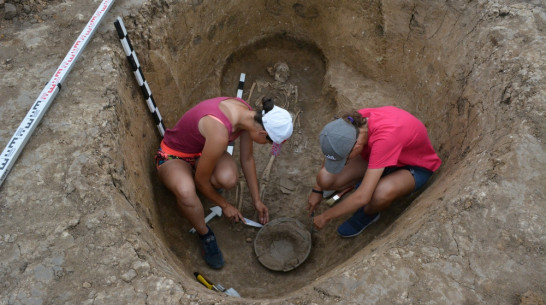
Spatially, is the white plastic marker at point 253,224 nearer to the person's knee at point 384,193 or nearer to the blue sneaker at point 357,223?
the blue sneaker at point 357,223

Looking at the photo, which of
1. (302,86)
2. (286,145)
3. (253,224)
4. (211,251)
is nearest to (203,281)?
(211,251)

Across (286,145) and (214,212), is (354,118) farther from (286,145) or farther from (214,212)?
(214,212)

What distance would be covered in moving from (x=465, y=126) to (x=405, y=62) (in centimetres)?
118

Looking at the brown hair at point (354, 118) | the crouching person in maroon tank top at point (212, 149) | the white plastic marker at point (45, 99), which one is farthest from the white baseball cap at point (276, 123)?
the white plastic marker at point (45, 99)

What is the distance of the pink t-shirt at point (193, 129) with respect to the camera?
2801 millimetres

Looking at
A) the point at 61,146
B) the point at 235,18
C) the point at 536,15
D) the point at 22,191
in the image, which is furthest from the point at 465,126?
the point at 22,191

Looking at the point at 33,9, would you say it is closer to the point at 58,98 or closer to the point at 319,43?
the point at 58,98

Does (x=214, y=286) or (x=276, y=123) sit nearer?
(x=276, y=123)

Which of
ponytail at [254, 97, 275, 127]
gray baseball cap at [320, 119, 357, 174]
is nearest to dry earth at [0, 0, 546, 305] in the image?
gray baseball cap at [320, 119, 357, 174]

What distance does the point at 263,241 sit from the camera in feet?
11.1

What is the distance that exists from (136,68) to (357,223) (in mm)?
2198

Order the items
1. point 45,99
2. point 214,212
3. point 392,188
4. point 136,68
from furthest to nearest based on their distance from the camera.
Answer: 1. point 214,212
2. point 136,68
3. point 392,188
4. point 45,99

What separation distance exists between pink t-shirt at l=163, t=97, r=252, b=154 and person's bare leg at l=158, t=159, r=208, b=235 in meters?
0.14

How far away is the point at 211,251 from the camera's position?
317 centimetres
